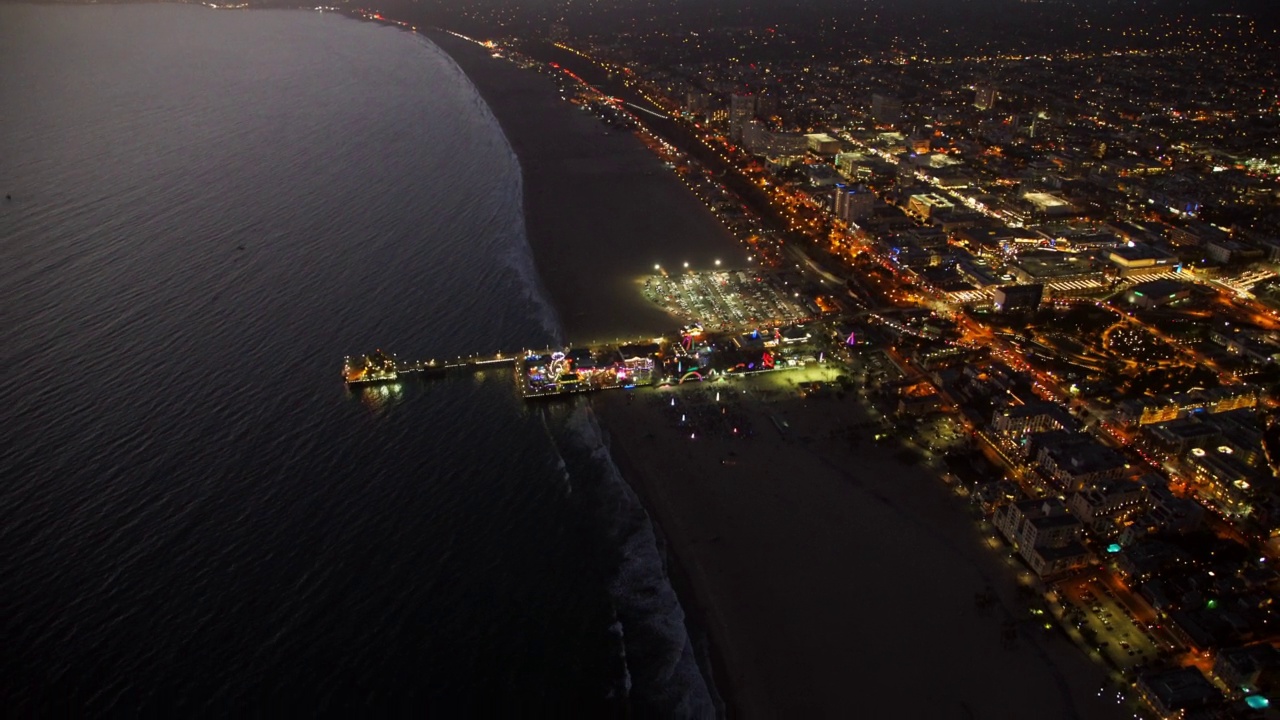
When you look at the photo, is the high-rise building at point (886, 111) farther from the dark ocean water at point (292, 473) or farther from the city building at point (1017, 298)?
the city building at point (1017, 298)

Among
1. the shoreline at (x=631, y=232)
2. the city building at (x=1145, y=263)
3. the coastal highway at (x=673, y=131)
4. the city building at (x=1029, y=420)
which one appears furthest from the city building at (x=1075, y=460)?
the coastal highway at (x=673, y=131)

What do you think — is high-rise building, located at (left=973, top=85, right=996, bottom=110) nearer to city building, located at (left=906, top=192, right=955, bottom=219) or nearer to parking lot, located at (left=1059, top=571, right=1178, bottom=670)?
city building, located at (left=906, top=192, right=955, bottom=219)

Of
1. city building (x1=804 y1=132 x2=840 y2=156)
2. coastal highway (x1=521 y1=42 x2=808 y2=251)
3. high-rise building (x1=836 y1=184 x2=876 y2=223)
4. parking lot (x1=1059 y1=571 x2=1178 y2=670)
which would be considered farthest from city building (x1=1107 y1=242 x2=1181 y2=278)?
city building (x1=804 y1=132 x2=840 y2=156)

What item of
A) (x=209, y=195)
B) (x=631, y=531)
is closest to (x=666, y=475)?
(x=631, y=531)

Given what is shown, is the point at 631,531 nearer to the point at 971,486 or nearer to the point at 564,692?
the point at 564,692

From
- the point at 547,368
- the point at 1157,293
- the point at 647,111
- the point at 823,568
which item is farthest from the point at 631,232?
the point at 647,111

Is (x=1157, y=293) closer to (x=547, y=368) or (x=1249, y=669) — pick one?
(x=1249, y=669)
